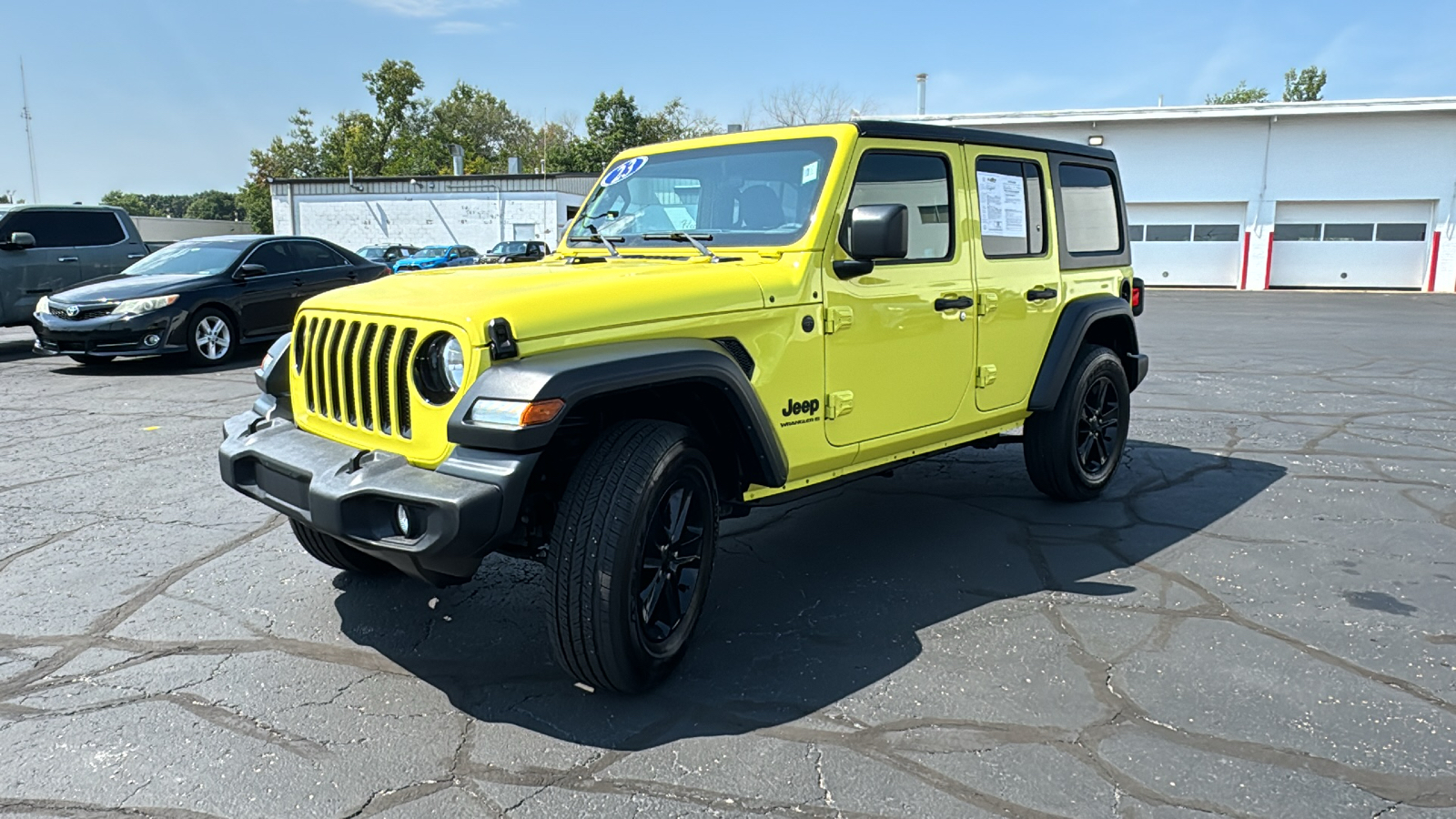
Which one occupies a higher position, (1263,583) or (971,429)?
(971,429)

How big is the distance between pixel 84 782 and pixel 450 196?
42.2m

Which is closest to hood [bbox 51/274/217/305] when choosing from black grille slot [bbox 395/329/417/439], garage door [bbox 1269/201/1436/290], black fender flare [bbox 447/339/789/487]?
black grille slot [bbox 395/329/417/439]

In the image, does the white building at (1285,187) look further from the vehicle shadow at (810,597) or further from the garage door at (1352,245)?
the vehicle shadow at (810,597)

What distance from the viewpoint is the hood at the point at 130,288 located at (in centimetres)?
973

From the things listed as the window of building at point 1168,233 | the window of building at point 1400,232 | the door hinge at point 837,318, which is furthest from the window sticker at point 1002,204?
the window of building at point 1400,232

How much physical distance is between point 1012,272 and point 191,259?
31.5 feet

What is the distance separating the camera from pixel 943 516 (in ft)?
16.9

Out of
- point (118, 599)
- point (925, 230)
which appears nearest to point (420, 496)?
point (118, 599)

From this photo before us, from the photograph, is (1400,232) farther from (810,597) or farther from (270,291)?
(810,597)

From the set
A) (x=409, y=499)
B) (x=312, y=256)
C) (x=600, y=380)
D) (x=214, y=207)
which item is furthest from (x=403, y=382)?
(x=214, y=207)

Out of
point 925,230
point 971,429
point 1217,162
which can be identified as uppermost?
point 1217,162

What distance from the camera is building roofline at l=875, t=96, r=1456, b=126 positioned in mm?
27219

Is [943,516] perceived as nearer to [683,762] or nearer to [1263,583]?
[1263,583]

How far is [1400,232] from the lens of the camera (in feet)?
93.5
